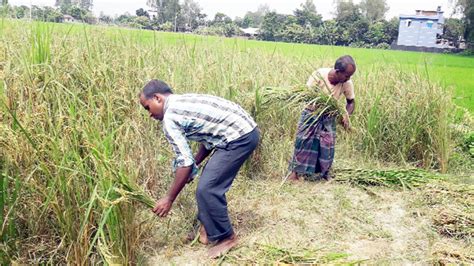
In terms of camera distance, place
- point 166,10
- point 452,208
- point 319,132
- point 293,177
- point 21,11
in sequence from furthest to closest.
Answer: point 166,10 < point 21,11 < point 293,177 < point 319,132 < point 452,208

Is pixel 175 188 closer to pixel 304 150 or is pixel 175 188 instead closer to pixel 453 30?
pixel 304 150

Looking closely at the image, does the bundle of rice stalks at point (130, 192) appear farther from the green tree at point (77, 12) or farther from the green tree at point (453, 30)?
the green tree at point (453, 30)

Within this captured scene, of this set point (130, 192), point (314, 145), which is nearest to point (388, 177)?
point (314, 145)

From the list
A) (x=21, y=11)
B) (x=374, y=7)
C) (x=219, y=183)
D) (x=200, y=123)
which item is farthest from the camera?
(x=374, y=7)

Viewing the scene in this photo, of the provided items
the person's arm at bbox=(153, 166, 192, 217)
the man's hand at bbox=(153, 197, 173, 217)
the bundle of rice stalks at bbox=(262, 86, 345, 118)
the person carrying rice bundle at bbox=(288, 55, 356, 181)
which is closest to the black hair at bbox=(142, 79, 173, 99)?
the person's arm at bbox=(153, 166, 192, 217)

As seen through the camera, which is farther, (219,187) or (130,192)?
(219,187)

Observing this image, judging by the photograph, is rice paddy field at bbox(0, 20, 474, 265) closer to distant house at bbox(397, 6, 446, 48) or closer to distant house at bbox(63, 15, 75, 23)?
distant house at bbox(63, 15, 75, 23)

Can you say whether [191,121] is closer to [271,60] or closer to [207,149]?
[207,149]

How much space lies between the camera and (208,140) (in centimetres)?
298

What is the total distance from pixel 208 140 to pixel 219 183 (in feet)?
0.96

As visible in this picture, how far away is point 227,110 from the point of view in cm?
290

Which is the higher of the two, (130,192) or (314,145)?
(130,192)

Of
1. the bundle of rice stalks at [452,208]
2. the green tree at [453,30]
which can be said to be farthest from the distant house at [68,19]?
the green tree at [453,30]

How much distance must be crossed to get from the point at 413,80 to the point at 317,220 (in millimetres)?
2579
